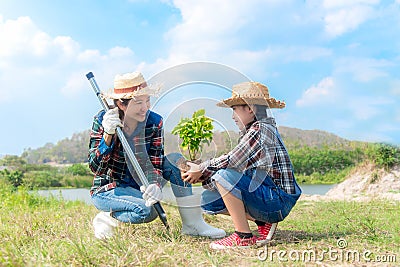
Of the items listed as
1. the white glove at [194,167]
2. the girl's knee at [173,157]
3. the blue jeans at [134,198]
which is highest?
the girl's knee at [173,157]

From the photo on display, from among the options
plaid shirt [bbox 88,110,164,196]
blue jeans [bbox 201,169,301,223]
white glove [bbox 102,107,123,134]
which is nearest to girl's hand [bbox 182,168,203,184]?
blue jeans [bbox 201,169,301,223]

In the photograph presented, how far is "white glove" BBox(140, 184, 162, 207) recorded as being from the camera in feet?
11.1

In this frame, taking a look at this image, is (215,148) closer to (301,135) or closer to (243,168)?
(243,168)

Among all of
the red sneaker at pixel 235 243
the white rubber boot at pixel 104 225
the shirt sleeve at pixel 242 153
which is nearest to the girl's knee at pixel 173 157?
the shirt sleeve at pixel 242 153

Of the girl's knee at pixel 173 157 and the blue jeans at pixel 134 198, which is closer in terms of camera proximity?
the blue jeans at pixel 134 198

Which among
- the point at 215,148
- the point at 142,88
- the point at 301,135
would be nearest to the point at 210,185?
the point at 215,148

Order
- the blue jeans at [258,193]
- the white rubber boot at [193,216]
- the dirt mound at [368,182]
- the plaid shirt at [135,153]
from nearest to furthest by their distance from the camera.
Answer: the blue jeans at [258,193] < the plaid shirt at [135,153] < the white rubber boot at [193,216] < the dirt mound at [368,182]

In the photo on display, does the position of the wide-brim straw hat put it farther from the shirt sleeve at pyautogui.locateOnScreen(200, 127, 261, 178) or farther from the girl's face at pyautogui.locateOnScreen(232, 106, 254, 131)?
the shirt sleeve at pyautogui.locateOnScreen(200, 127, 261, 178)

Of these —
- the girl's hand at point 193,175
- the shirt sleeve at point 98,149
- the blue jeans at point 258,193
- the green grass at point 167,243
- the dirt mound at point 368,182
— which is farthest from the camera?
the dirt mound at point 368,182

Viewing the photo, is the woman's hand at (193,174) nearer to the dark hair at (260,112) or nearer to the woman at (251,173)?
the woman at (251,173)

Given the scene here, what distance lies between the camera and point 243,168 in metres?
3.18

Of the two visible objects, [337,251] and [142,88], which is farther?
[142,88]

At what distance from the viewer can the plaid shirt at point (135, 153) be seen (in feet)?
11.5

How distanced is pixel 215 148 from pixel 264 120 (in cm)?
44
